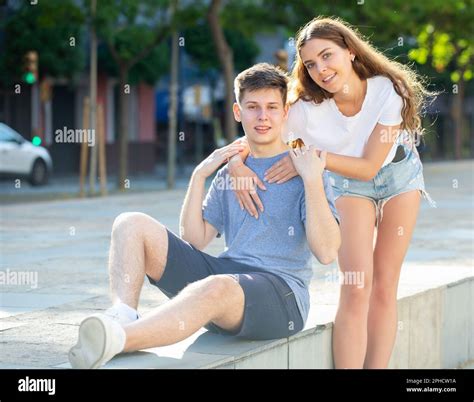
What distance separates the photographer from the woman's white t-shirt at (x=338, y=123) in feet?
17.7

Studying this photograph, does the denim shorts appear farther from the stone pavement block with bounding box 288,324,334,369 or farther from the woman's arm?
the stone pavement block with bounding box 288,324,334,369

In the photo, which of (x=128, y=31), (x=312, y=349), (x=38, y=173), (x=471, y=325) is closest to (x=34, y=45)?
(x=38, y=173)

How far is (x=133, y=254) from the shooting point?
5016mm

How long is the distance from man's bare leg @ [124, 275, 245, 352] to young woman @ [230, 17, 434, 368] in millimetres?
528

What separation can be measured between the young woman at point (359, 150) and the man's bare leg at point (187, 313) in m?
0.53

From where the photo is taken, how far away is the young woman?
5.33 meters

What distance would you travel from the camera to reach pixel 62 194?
22.6 metres

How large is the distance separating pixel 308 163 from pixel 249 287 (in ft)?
2.00

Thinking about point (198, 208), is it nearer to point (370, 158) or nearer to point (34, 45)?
point (370, 158)

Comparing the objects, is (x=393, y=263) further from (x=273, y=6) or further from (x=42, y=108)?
(x=42, y=108)

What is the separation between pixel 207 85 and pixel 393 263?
36632 mm

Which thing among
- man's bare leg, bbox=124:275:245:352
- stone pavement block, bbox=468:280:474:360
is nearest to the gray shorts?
man's bare leg, bbox=124:275:245:352
